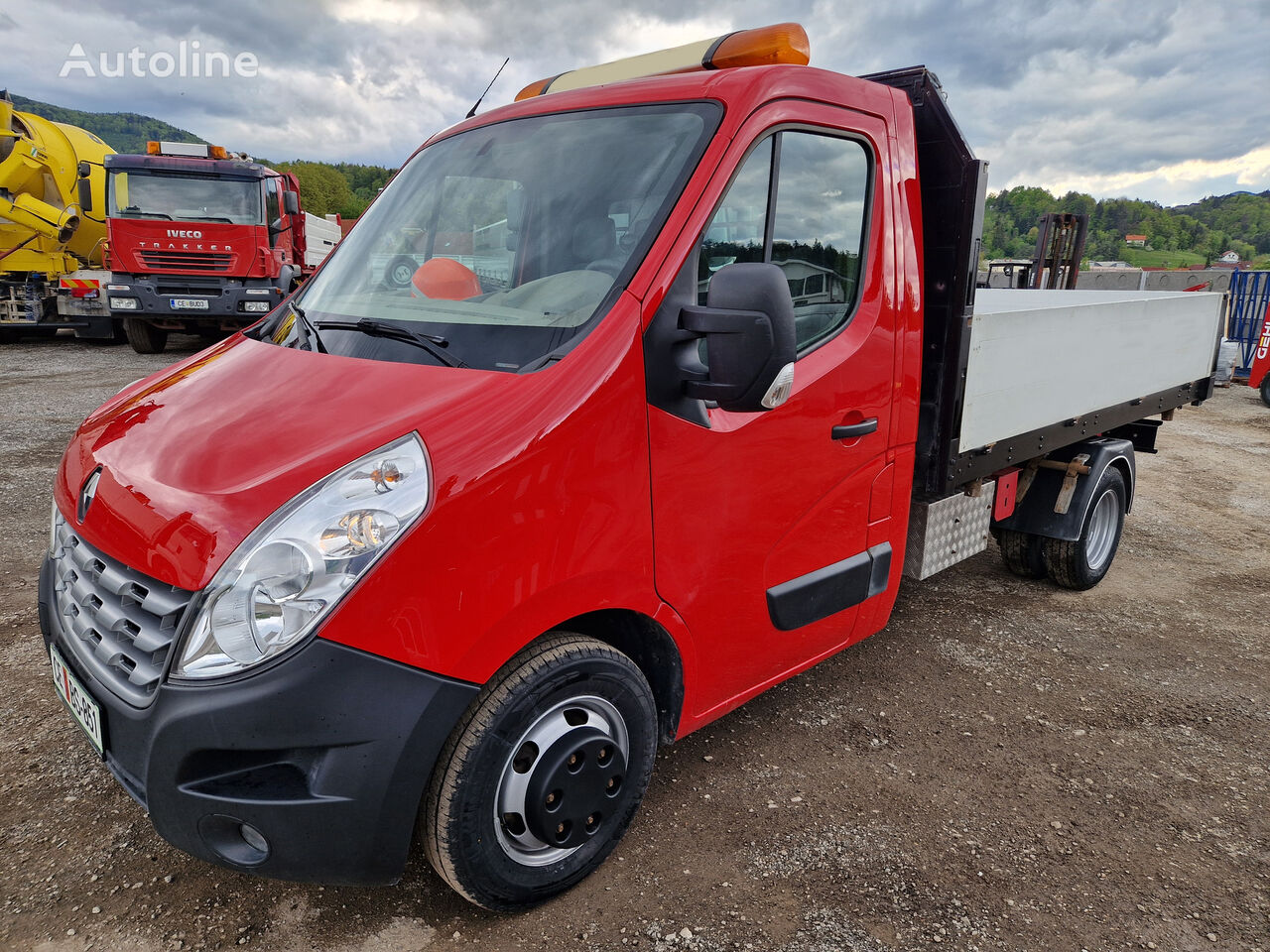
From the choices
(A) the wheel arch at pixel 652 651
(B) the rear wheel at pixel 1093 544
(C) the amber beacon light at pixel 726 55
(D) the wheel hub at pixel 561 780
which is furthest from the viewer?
(B) the rear wheel at pixel 1093 544

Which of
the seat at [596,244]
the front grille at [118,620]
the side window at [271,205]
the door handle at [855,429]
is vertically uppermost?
the side window at [271,205]

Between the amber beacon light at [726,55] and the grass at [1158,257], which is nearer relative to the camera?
the amber beacon light at [726,55]

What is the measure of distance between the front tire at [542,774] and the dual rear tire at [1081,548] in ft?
10.6

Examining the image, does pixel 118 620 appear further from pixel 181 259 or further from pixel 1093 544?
pixel 181 259

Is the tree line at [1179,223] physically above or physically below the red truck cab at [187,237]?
above

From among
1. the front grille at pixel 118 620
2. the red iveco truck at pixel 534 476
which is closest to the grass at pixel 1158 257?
the red iveco truck at pixel 534 476

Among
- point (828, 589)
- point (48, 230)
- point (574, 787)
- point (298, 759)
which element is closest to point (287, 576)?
point (298, 759)

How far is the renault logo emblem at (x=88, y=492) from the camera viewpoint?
2.14 meters

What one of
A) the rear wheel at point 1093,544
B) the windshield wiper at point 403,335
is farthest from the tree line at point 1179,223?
the windshield wiper at point 403,335

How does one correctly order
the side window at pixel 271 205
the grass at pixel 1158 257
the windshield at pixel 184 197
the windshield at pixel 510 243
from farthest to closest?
the grass at pixel 1158 257
the side window at pixel 271 205
the windshield at pixel 184 197
the windshield at pixel 510 243

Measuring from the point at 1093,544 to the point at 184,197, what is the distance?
13026 millimetres

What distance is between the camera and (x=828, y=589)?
2.85 meters

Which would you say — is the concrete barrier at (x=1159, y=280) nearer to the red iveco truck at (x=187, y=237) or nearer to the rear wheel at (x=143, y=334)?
the red iveco truck at (x=187, y=237)

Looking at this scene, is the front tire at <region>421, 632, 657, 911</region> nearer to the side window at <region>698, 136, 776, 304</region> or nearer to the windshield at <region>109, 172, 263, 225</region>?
the side window at <region>698, 136, 776, 304</region>
